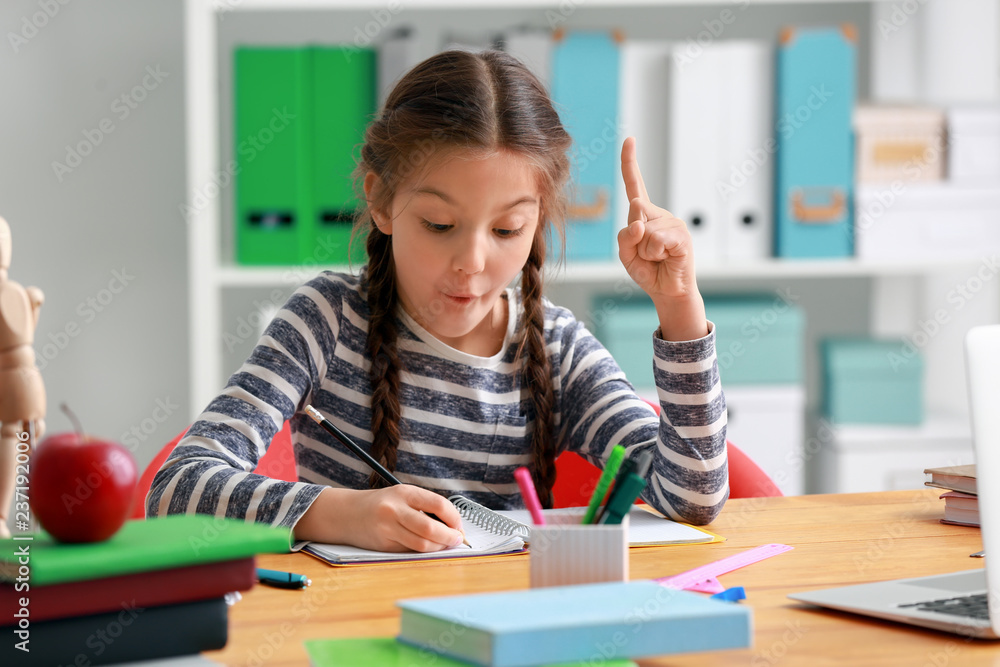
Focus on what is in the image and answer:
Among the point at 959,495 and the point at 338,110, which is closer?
the point at 959,495

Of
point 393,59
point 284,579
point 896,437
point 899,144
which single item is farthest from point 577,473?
point 899,144

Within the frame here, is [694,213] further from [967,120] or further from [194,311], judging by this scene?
[194,311]

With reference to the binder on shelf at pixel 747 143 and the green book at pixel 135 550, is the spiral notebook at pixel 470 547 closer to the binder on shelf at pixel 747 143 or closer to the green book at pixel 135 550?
the green book at pixel 135 550

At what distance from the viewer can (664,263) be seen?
3.23 ft

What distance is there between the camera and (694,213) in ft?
6.95

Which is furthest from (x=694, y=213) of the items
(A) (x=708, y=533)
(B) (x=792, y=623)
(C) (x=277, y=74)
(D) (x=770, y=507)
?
(B) (x=792, y=623)

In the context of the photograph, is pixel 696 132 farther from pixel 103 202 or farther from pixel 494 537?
pixel 494 537

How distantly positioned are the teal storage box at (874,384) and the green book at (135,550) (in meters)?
1.84

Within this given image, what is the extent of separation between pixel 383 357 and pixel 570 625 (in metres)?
0.67

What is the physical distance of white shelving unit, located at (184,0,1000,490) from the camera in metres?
1.96

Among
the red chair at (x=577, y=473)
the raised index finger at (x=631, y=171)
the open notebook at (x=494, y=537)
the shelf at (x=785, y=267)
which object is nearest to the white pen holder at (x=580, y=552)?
the open notebook at (x=494, y=537)

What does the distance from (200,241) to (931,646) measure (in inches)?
64.1

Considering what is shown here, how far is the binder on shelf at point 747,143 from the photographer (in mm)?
2082

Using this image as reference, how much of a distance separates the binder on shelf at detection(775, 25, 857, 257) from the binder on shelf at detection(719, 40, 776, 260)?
25mm
